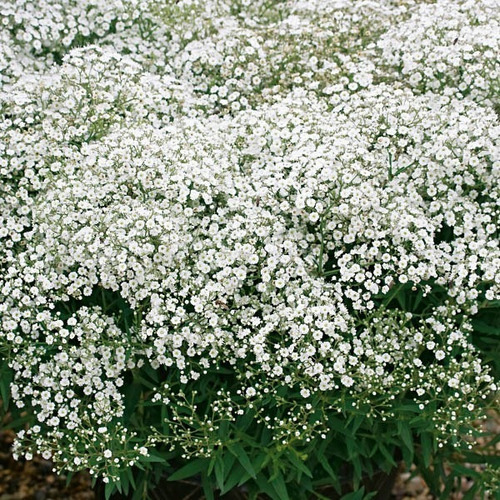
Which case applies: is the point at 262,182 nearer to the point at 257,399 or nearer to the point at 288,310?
the point at 288,310

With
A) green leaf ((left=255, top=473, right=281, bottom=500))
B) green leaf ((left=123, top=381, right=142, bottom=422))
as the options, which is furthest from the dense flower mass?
green leaf ((left=255, top=473, right=281, bottom=500))

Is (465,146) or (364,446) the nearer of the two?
(364,446)

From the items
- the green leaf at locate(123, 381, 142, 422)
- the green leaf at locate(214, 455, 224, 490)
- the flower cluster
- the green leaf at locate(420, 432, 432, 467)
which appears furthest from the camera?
the flower cluster

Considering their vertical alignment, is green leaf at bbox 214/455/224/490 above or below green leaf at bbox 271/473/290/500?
above

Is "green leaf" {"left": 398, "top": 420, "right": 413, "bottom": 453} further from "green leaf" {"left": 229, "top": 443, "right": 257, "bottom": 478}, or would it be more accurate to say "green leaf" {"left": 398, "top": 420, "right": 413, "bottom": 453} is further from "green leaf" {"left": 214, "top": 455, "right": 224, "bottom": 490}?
"green leaf" {"left": 214, "top": 455, "right": 224, "bottom": 490}

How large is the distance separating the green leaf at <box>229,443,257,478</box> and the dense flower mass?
0.34 ft

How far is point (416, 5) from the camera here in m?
6.40

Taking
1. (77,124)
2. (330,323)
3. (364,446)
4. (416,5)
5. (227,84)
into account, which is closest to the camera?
(330,323)

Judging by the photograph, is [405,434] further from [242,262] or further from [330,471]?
[242,262]

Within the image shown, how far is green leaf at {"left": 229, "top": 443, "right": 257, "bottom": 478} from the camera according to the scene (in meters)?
3.83

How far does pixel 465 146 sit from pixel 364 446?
5.91 feet

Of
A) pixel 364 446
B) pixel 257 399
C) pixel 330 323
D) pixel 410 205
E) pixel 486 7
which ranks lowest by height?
pixel 364 446

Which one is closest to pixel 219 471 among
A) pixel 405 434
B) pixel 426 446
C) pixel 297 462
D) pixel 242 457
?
pixel 242 457

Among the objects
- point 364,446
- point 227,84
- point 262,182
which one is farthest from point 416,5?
point 364,446
